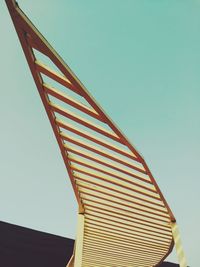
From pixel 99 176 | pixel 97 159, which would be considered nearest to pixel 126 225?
pixel 99 176

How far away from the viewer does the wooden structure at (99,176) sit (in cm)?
437

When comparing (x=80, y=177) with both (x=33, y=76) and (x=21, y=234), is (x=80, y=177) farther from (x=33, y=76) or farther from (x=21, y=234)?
(x=21, y=234)

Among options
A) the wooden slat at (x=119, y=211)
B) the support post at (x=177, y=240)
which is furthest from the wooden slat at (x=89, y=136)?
the support post at (x=177, y=240)

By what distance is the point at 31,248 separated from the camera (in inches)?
376

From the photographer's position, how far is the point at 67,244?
1042cm

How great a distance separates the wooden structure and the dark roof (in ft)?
4.42

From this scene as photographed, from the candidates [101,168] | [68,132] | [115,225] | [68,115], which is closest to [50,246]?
[115,225]

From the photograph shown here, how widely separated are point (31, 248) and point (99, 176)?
4.63 m

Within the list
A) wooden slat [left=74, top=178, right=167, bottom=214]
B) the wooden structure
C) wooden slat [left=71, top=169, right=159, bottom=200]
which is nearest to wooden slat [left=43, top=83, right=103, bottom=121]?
the wooden structure

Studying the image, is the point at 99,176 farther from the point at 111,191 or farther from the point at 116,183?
the point at 111,191

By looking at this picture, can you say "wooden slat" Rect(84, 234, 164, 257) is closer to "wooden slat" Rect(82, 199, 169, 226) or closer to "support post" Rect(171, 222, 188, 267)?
"wooden slat" Rect(82, 199, 169, 226)

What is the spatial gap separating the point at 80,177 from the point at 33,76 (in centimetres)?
317

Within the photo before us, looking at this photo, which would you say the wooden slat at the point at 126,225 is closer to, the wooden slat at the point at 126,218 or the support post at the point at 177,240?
the wooden slat at the point at 126,218

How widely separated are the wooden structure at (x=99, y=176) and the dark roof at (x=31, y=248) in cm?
135
